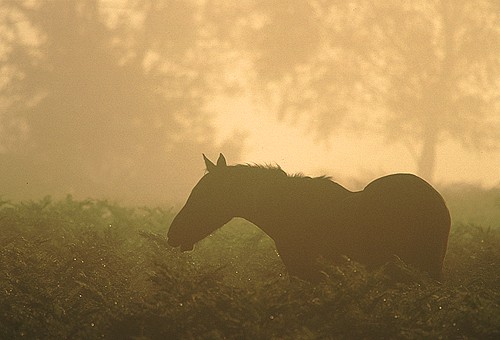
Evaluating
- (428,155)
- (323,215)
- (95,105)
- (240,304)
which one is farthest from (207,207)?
(428,155)

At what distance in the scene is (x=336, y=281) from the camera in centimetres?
593

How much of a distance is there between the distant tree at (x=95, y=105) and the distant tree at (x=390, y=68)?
150 inches

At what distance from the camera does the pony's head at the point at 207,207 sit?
7805 mm

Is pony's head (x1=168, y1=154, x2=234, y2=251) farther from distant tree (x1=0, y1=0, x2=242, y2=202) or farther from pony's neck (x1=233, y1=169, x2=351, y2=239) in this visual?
distant tree (x1=0, y1=0, x2=242, y2=202)

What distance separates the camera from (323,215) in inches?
293

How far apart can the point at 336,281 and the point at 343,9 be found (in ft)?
85.6

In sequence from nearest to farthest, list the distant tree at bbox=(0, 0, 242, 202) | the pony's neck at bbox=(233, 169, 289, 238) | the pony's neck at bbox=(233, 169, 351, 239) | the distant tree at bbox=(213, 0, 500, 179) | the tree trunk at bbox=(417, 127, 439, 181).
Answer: the pony's neck at bbox=(233, 169, 351, 239) < the pony's neck at bbox=(233, 169, 289, 238) < the distant tree at bbox=(0, 0, 242, 202) < the distant tree at bbox=(213, 0, 500, 179) < the tree trunk at bbox=(417, 127, 439, 181)

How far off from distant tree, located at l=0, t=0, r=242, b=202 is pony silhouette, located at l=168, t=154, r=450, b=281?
2138 cm

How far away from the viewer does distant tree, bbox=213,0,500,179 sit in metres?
29.4

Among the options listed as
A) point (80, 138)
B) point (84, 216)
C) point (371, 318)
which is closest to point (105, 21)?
point (80, 138)

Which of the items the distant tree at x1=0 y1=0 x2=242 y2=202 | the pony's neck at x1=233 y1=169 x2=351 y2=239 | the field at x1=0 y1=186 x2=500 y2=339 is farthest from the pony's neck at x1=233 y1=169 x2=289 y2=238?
the distant tree at x1=0 y1=0 x2=242 y2=202

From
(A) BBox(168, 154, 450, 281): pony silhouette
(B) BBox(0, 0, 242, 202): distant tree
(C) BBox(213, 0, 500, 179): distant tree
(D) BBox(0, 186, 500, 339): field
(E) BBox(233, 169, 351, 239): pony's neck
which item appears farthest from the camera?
(C) BBox(213, 0, 500, 179): distant tree

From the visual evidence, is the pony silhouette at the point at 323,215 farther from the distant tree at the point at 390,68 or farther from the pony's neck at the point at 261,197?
the distant tree at the point at 390,68

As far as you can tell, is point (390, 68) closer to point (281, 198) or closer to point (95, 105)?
point (95, 105)
